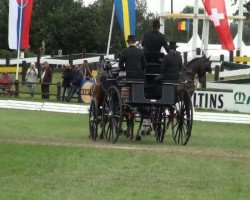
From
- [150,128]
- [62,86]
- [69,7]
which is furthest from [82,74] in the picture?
[69,7]

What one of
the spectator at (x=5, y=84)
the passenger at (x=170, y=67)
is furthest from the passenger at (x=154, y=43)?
the spectator at (x=5, y=84)

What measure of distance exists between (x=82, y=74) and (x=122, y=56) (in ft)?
57.3

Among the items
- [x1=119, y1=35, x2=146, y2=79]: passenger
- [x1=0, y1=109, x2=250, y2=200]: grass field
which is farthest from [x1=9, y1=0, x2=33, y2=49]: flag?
[x1=0, y1=109, x2=250, y2=200]: grass field

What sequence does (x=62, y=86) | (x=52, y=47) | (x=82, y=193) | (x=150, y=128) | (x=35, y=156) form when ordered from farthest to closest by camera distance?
(x=52, y=47)
(x=62, y=86)
(x=150, y=128)
(x=35, y=156)
(x=82, y=193)

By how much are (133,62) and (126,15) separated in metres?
15.4

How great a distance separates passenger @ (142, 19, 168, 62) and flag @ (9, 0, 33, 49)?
17.9 meters

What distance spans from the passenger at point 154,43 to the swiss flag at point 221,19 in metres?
17.3

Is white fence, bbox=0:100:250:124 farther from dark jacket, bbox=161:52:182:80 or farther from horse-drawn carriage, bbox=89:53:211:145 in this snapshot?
dark jacket, bbox=161:52:182:80

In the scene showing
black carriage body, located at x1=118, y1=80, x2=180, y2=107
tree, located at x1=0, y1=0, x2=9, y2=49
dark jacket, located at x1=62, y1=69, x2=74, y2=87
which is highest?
tree, located at x1=0, y1=0, x2=9, y2=49

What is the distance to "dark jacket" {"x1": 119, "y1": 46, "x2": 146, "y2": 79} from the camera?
1684 centimetres

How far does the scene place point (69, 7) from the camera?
8488cm

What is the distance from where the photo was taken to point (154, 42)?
17500 mm

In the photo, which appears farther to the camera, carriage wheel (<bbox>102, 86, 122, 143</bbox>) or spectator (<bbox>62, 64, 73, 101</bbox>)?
spectator (<bbox>62, 64, 73, 101</bbox>)

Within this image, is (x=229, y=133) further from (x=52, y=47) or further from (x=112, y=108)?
(x=52, y=47)
